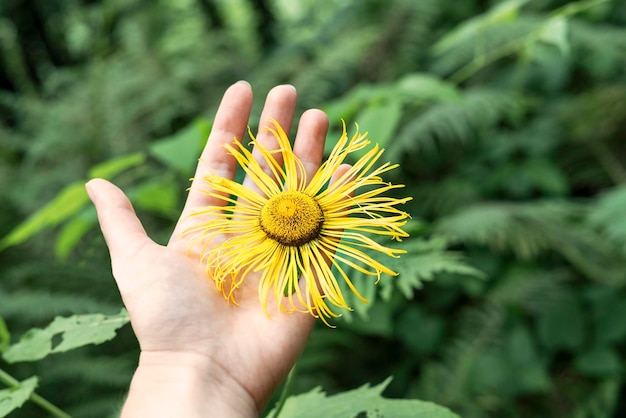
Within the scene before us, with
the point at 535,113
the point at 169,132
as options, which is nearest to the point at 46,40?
the point at 169,132

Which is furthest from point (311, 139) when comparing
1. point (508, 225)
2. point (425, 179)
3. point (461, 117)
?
point (425, 179)

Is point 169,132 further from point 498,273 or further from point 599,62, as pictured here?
point 599,62

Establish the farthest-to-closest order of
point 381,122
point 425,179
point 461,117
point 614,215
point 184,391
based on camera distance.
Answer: point 425,179 → point 461,117 → point 614,215 → point 381,122 → point 184,391

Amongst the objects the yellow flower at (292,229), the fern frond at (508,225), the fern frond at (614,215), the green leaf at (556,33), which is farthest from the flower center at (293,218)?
the fern frond at (614,215)

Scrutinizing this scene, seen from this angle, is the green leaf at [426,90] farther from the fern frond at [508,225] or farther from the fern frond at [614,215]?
the fern frond at [614,215]

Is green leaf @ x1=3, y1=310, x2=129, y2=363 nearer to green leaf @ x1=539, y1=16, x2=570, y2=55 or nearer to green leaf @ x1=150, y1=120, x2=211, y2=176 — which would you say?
green leaf @ x1=150, y1=120, x2=211, y2=176

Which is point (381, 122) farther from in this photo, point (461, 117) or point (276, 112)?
point (461, 117)

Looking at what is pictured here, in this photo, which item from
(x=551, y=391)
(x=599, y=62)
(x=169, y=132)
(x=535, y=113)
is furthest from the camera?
(x=169, y=132)
